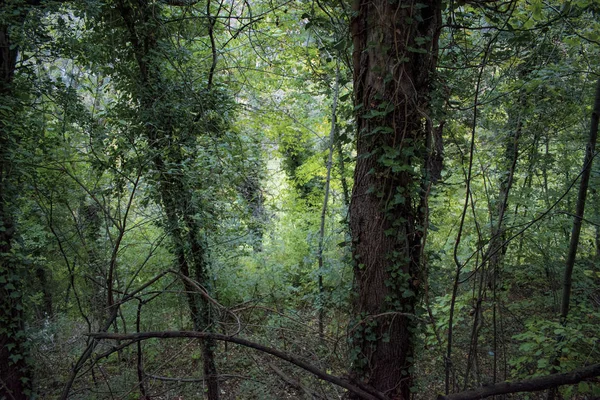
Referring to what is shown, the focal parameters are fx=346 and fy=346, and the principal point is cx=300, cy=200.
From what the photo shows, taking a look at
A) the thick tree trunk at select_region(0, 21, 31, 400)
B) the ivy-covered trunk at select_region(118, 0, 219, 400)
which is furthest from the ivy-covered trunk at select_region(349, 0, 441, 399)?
the thick tree trunk at select_region(0, 21, 31, 400)

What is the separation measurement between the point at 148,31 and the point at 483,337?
6.01 m

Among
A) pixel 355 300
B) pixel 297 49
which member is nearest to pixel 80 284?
pixel 297 49

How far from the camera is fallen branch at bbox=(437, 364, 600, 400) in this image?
151 centimetres

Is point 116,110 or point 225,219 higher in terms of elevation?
point 116,110

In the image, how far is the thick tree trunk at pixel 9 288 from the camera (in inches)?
156

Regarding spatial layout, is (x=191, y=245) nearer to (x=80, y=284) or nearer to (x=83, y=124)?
(x=83, y=124)

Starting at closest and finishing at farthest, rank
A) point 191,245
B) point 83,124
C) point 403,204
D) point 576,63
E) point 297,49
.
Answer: point 403,204 → point 576,63 → point 83,124 → point 191,245 → point 297,49

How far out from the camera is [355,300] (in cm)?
227

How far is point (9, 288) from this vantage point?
13.2 feet

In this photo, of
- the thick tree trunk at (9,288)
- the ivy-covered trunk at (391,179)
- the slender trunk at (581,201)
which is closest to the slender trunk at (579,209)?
the slender trunk at (581,201)

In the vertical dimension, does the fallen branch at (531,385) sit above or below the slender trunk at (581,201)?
below

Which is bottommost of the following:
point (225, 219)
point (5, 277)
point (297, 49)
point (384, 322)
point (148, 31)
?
point (5, 277)

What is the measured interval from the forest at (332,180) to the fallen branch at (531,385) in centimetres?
1

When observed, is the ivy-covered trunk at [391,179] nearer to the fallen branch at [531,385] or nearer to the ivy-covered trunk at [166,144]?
the fallen branch at [531,385]
